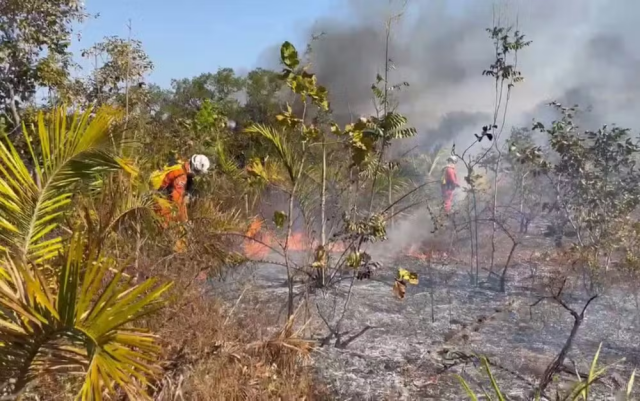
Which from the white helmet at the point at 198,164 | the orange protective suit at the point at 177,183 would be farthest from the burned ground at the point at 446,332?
the white helmet at the point at 198,164

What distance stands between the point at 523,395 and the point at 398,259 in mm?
4820

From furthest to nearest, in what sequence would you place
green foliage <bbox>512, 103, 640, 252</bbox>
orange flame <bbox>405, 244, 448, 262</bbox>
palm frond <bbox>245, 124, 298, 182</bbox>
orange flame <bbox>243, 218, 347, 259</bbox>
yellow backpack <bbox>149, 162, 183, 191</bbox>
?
orange flame <bbox>405, 244, 448, 262</bbox>, green foliage <bbox>512, 103, 640, 252</bbox>, orange flame <bbox>243, 218, 347, 259</bbox>, yellow backpack <bbox>149, 162, 183, 191</bbox>, palm frond <bbox>245, 124, 298, 182</bbox>

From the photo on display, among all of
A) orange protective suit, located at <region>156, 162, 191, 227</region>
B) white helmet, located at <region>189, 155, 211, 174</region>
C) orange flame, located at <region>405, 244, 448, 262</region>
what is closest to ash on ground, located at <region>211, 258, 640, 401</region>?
orange protective suit, located at <region>156, 162, 191, 227</region>

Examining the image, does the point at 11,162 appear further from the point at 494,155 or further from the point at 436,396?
the point at 494,155

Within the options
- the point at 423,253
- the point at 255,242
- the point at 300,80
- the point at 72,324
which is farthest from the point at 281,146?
the point at 423,253

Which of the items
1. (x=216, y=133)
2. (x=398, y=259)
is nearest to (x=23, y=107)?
(x=216, y=133)

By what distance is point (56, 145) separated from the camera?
2.54 meters

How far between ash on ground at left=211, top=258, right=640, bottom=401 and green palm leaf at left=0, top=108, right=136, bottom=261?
6.56 feet

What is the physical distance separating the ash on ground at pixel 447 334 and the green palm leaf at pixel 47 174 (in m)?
2.00

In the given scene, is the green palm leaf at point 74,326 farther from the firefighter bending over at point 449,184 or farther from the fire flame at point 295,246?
the firefighter bending over at point 449,184

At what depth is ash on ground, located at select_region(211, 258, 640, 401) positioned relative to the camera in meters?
3.98

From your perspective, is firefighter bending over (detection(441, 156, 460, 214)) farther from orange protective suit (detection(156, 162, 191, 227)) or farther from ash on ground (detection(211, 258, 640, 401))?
orange protective suit (detection(156, 162, 191, 227))

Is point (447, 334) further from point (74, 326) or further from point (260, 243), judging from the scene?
point (74, 326)

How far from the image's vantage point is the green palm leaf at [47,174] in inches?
98.8
